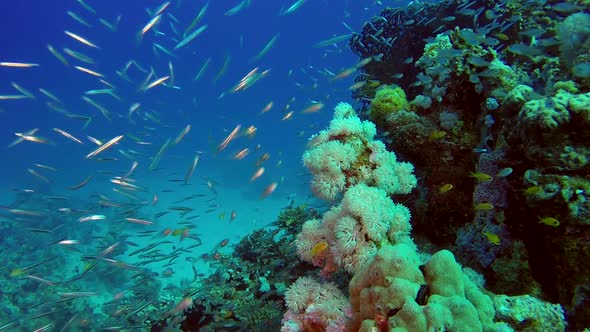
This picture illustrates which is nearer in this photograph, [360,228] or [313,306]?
[313,306]

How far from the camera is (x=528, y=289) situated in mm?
4078

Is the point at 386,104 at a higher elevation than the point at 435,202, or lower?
higher

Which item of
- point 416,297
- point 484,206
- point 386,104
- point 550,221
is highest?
point 416,297

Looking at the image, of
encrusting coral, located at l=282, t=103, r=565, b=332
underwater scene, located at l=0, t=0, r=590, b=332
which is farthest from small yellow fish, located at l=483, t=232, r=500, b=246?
encrusting coral, located at l=282, t=103, r=565, b=332

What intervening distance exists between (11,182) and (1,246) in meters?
26.3

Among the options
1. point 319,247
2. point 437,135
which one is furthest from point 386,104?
point 319,247

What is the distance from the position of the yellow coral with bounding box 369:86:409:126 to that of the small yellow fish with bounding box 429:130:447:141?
1003mm

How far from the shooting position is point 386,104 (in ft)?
21.7

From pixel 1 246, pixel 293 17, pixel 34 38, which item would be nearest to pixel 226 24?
pixel 293 17

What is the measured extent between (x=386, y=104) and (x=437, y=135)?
1.32m

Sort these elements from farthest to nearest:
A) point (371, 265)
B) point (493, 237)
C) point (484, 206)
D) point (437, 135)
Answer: point (437, 135), point (484, 206), point (493, 237), point (371, 265)

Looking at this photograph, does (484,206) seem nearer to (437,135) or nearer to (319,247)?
(437,135)

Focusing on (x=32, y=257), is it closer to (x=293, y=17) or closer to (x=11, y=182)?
(x=11, y=182)

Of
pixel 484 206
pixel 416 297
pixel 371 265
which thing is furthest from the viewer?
pixel 484 206
